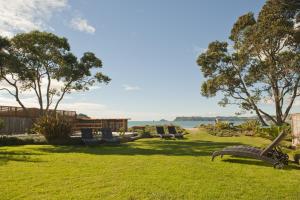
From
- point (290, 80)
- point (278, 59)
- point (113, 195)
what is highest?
point (278, 59)

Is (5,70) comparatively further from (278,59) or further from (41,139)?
(278,59)

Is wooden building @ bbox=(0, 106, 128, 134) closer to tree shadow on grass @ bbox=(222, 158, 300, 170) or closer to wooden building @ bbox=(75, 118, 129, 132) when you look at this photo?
wooden building @ bbox=(75, 118, 129, 132)

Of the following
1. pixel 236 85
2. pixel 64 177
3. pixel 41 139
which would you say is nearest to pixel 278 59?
pixel 236 85

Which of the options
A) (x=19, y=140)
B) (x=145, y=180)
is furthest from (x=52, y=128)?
(x=145, y=180)

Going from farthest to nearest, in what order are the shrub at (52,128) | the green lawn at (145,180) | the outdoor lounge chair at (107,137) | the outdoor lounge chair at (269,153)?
the outdoor lounge chair at (107,137)
the shrub at (52,128)
the outdoor lounge chair at (269,153)
the green lawn at (145,180)

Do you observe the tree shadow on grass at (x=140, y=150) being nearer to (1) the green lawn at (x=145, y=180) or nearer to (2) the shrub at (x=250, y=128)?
(1) the green lawn at (x=145, y=180)

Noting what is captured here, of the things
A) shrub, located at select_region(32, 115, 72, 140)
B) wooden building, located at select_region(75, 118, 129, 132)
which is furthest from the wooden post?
wooden building, located at select_region(75, 118, 129, 132)

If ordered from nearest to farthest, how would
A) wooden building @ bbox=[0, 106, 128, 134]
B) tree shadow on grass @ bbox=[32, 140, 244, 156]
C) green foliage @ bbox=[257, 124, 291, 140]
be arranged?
tree shadow on grass @ bbox=[32, 140, 244, 156] → green foliage @ bbox=[257, 124, 291, 140] → wooden building @ bbox=[0, 106, 128, 134]

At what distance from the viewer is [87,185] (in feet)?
24.0

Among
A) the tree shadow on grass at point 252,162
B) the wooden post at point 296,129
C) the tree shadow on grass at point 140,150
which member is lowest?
the tree shadow on grass at point 252,162

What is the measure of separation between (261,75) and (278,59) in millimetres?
2035

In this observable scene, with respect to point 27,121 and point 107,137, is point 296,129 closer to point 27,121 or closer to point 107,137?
point 107,137

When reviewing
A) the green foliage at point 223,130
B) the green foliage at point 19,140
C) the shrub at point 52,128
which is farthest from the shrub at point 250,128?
the green foliage at point 19,140

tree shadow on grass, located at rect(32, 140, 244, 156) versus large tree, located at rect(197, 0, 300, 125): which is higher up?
large tree, located at rect(197, 0, 300, 125)
